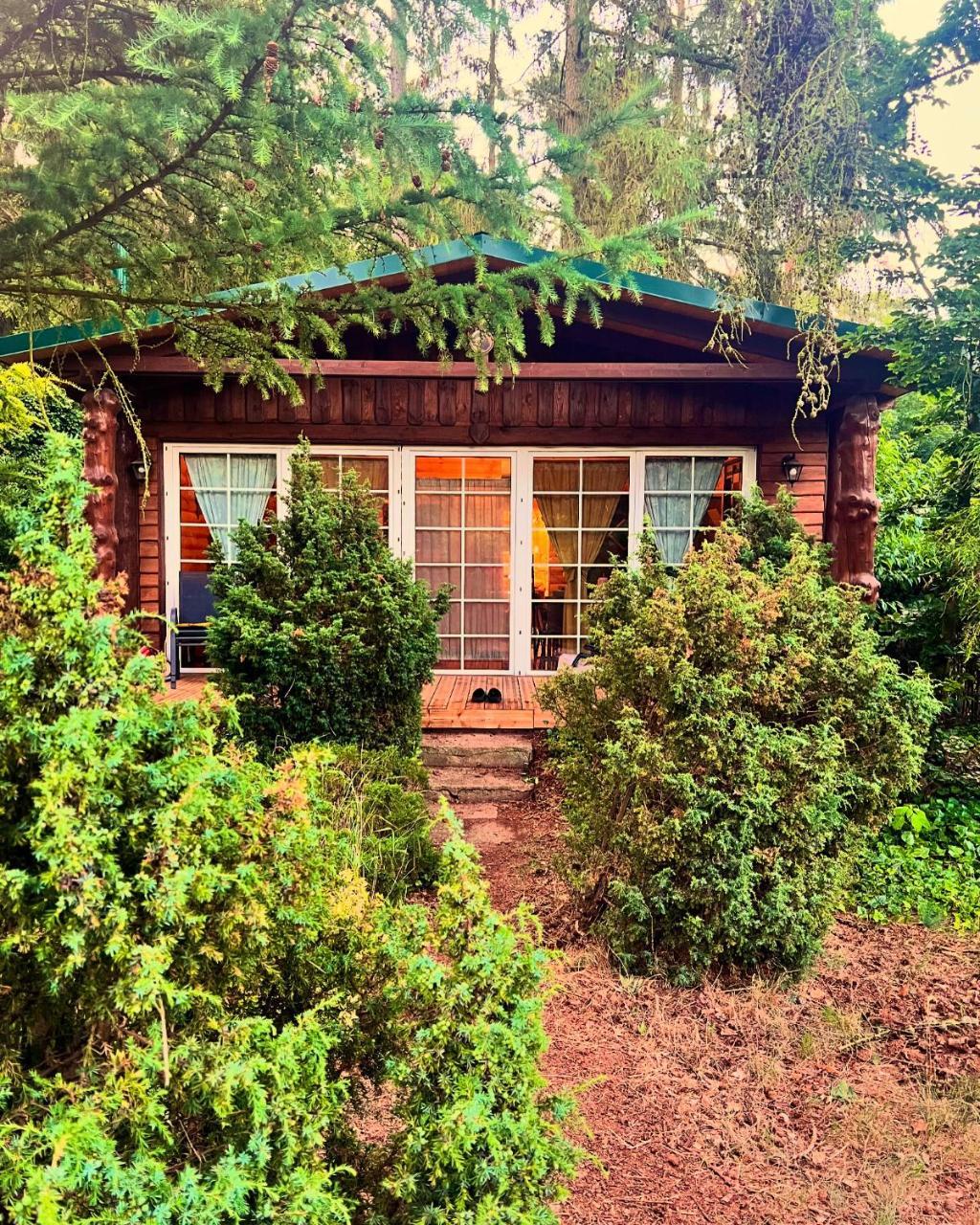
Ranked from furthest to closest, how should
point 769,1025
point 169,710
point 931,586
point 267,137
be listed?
point 931,586 < point 769,1025 < point 267,137 < point 169,710

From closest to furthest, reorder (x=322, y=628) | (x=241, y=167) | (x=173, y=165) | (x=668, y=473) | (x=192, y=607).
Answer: (x=173, y=165) < (x=241, y=167) < (x=322, y=628) < (x=192, y=607) < (x=668, y=473)

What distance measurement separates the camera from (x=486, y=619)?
739 centimetres

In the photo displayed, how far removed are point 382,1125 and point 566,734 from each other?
5.49 feet

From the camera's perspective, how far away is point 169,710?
1.28 m

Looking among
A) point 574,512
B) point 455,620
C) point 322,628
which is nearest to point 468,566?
point 455,620

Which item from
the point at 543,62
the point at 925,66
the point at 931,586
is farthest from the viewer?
the point at 543,62

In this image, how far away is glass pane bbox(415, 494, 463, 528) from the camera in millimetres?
7301

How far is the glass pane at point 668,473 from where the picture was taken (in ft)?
23.2

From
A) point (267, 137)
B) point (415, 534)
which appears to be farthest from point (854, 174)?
point (267, 137)

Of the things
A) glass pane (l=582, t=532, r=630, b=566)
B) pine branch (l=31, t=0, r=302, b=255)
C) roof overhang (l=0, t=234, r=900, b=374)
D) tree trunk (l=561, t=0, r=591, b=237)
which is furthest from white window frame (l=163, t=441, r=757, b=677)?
tree trunk (l=561, t=0, r=591, b=237)

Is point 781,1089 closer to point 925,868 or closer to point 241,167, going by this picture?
point 925,868

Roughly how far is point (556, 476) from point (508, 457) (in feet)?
1.52

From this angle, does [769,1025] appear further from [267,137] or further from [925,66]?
[925,66]

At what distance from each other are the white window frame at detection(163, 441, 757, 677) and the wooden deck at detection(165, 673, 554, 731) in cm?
29
